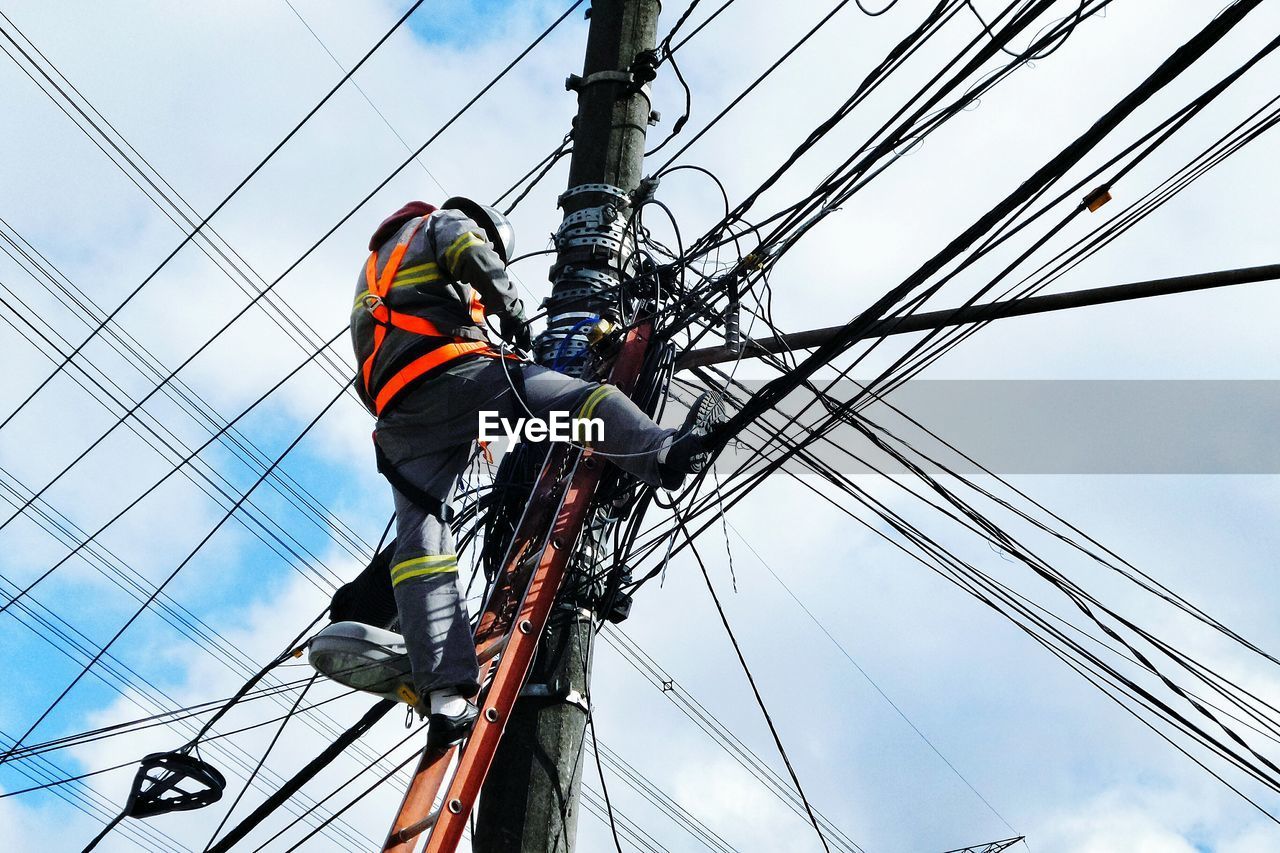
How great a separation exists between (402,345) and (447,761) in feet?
4.47

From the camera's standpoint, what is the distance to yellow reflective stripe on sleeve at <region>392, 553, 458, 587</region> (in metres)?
4.23

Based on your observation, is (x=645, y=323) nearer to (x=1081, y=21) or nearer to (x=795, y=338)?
(x=795, y=338)

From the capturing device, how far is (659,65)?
18.7ft

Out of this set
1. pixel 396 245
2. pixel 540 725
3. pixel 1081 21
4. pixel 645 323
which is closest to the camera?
pixel 1081 21

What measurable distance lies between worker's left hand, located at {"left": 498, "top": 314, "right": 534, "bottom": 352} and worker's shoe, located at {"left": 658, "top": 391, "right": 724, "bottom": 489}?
2.61ft

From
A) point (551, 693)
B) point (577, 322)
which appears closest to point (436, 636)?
point (551, 693)

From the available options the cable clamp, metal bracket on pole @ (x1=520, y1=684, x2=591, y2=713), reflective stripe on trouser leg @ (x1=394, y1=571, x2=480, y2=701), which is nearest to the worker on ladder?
reflective stripe on trouser leg @ (x1=394, y1=571, x2=480, y2=701)

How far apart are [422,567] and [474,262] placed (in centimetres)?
101

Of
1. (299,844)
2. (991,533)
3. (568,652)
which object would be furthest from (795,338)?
(299,844)

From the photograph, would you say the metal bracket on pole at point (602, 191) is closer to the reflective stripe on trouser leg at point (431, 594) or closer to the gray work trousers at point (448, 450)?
the gray work trousers at point (448, 450)

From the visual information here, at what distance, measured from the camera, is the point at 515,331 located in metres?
4.55

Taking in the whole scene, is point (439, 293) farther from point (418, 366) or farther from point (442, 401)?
point (442, 401)

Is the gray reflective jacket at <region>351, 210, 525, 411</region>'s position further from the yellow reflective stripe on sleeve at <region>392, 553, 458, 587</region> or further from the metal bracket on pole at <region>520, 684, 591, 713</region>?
the metal bracket on pole at <region>520, 684, 591, 713</region>

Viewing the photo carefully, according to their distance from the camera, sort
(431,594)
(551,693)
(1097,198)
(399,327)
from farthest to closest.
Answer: (399,327) < (551,693) < (431,594) < (1097,198)
